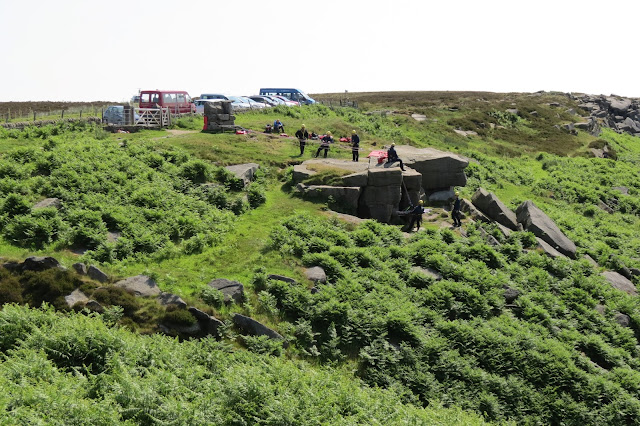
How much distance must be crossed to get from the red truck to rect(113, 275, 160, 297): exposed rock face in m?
33.5

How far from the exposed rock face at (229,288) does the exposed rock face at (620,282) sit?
69.0 ft

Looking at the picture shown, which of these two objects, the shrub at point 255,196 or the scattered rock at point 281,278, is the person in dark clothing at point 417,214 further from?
the scattered rock at point 281,278

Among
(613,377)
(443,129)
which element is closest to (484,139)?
(443,129)

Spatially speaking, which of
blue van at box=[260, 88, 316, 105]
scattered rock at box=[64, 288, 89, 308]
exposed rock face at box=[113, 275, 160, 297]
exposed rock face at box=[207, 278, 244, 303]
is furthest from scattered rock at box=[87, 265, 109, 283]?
blue van at box=[260, 88, 316, 105]

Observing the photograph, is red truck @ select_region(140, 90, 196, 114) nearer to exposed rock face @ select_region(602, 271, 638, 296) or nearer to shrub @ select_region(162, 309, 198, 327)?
shrub @ select_region(162, 309, 198, 327)

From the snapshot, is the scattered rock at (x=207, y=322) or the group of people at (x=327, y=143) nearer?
the scattered rock at (x=207, y=322)

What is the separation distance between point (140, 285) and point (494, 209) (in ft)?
74.3

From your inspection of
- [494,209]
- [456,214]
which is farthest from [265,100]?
[456,214]

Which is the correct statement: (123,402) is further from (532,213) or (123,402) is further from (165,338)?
(532,213)

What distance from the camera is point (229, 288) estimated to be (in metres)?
18.6

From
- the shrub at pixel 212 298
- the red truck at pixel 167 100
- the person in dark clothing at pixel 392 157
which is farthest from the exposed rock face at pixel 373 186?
the red truck at pixel 167 100

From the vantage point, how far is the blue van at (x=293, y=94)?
76.9 m

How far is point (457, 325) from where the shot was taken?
808 inches

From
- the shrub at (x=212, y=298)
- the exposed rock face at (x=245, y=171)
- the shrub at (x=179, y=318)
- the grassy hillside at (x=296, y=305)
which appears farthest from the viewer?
the exposed rock face at (x=245, y=171)
